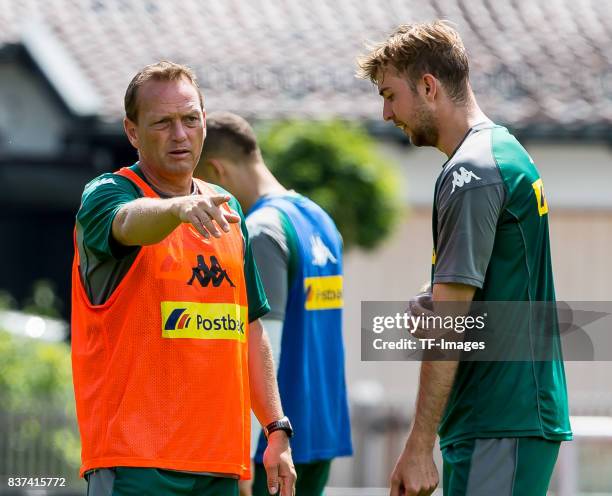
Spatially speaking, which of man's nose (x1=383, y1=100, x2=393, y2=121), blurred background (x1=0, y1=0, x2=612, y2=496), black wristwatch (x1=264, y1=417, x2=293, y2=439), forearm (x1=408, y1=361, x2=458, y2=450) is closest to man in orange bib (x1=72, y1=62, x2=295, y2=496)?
black wristwatch (x1=264, y1=417, x2=293, y2=439)

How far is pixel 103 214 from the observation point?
14.0 feet

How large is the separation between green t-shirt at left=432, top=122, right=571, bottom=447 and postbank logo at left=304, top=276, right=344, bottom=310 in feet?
4.54

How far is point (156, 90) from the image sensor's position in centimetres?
454

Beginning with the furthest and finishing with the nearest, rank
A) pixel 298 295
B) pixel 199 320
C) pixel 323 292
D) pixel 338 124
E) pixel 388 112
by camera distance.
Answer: pixel 338 124 → pixel 323 292 → pixel 298 295 → pixel 388 112 → pixel 199 320

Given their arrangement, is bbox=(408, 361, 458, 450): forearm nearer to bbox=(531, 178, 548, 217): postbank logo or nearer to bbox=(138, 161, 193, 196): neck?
bbox=(531, 178, 548, 217): postbank logo

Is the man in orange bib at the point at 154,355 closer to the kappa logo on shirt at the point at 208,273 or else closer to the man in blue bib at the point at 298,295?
the kappa logo on shirt at the point at 208,273

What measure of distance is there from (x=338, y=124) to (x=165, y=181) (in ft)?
27.7

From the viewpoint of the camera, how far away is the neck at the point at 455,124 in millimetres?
4555

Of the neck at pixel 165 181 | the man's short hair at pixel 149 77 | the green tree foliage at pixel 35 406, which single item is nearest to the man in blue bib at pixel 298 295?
the neck at pixel 165 181

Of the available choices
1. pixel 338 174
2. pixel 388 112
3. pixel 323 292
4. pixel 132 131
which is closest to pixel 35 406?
pixel 338 174

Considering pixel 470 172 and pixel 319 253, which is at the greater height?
pixel 319 253

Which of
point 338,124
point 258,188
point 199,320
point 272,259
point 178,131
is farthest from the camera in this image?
point 338,124

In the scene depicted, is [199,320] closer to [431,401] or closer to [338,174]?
[431,401]

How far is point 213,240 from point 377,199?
8.18 m
